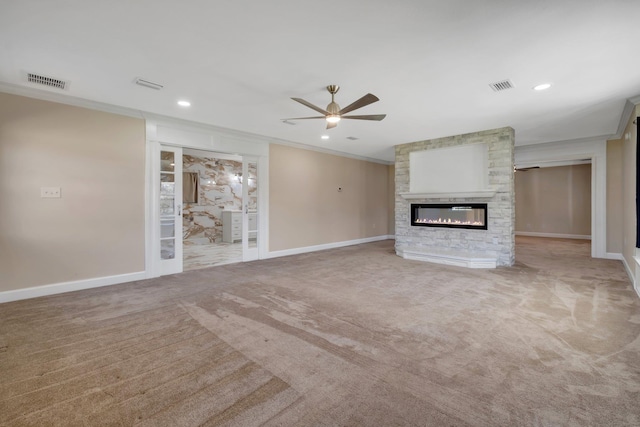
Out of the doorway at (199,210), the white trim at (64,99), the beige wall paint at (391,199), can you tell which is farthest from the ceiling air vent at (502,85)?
the beige wall paint at (391,199)

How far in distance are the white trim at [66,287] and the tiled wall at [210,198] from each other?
4.15 metres

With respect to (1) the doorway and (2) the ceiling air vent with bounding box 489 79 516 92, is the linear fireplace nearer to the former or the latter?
(2) the ceiling air vent with bounding box 489 79 516 92

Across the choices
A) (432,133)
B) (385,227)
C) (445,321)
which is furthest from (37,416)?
(385,227)

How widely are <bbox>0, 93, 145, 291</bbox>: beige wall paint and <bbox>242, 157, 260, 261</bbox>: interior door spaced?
1.83 m

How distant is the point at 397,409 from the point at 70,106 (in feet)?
Result: 16.7

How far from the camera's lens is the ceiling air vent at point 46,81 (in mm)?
3148

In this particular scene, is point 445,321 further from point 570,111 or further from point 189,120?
point 189,120

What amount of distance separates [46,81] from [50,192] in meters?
1.37

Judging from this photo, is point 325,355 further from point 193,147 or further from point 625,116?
point 625,116

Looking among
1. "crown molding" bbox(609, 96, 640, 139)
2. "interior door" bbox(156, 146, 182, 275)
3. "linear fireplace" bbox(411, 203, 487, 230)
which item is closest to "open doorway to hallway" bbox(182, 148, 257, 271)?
"interior door" bbox(156, 146, 182, 275)

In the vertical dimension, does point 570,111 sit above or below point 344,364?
above

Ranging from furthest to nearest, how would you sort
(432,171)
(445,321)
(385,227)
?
1. (385,227)
2. (432,171)
3. (445,321)

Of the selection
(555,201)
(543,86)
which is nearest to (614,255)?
(555,201)

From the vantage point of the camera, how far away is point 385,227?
30.1 feet
